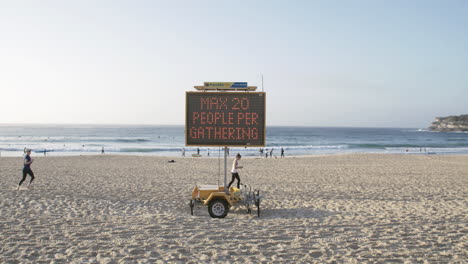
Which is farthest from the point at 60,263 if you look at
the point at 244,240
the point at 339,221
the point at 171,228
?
the point at 339,221

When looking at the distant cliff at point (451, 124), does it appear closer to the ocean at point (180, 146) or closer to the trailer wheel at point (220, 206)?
the ocean at point (180, 146)

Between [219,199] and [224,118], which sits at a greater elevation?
[224,118]

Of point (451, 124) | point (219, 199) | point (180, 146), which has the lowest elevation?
point (180, 146)

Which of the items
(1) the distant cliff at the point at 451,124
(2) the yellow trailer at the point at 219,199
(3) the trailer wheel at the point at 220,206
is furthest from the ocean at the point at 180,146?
(1) the distant cliff at the point at 451,124

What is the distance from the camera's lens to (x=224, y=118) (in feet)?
32.9

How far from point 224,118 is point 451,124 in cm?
20814

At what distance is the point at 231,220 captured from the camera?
916cm

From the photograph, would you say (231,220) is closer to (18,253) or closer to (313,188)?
(18,253)

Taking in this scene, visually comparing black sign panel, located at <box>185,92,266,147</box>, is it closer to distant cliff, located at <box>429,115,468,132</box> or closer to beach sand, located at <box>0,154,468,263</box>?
beach sand, located at <box>0,154,468,263</box>

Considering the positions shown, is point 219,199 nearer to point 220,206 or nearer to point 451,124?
point 220,206

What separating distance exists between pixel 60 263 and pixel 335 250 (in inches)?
206

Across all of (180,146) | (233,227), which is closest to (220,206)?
(233,227)

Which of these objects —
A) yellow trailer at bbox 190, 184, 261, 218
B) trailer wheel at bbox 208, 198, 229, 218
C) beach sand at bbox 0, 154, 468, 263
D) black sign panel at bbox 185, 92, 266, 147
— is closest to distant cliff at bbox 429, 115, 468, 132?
beach sand at bbox 0, 154, 468, 263

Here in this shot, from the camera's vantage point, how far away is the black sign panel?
10023 millimetres
